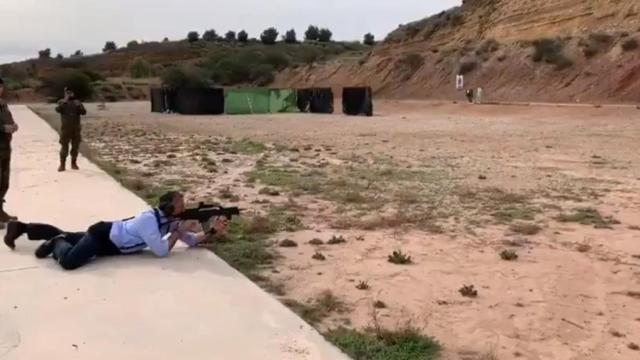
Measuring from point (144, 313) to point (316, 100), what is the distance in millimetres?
45169

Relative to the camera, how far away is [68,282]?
262 inches

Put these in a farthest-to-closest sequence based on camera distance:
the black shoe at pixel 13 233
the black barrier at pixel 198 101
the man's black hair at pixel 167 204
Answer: the black barrier at pixel 198 101 < the black shoe at pixel 13 233 < the man's black hair at pixel 167 204

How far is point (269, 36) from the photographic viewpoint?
151 meters

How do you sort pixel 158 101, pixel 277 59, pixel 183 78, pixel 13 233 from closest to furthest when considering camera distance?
pixel 13 233, pixel 158 101, pixel 183 78, pixel 277 59

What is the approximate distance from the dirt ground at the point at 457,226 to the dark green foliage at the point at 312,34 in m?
133

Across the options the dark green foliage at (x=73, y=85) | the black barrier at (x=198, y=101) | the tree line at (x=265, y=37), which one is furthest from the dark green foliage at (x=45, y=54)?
the black barrier at (x=198, y=101)

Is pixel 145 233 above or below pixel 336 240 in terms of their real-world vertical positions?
above

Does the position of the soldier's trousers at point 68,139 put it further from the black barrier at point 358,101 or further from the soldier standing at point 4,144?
the black barrier at point 358,101

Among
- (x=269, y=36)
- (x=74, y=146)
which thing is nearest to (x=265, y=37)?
(x=269, y=36)

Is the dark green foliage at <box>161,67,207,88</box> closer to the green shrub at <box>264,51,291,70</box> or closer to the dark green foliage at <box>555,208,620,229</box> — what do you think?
the green shrub at <box>264,51,291,70</box>

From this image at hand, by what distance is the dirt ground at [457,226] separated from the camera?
19.5 feet

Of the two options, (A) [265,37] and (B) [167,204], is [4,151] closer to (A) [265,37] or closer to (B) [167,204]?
(B) [167,204]

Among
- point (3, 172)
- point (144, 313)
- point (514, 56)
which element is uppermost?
point (514, 56)

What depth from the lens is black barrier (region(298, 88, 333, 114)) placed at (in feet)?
163
